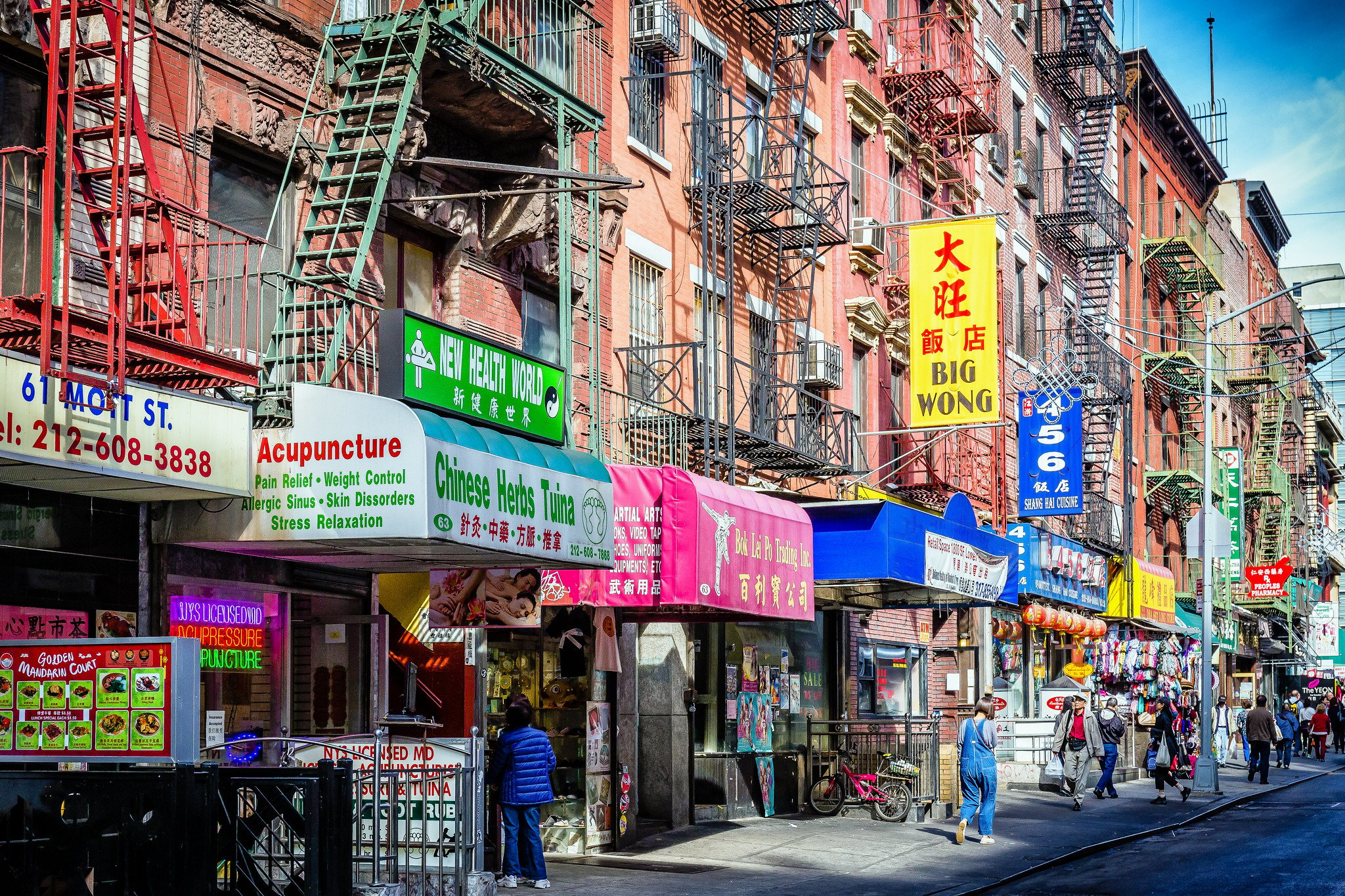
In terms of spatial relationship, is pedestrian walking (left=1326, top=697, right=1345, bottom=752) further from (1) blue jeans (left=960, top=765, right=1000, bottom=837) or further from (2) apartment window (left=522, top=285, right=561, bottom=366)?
(2) apartment window (left=522, top=285, right=561, bottom=366)

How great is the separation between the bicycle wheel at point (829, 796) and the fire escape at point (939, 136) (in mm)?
5460

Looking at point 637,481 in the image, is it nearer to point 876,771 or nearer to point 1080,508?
point 876,771

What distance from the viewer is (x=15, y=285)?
11.2 m

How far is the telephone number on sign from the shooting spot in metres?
10.1

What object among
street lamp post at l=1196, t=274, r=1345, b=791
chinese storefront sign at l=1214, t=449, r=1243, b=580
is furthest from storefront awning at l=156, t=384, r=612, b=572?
chinese storefront sign at l=1214, t=449, r=1243, b=580

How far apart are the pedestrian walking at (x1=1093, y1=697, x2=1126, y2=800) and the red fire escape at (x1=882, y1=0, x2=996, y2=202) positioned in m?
10.2

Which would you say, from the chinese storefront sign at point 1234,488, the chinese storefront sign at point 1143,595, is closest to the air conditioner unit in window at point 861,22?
the chinese storefront sign at point 1143,595

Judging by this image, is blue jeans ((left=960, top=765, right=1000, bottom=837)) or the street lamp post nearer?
blue jeans ((left=960, top=765, right=1000, bottom=837))

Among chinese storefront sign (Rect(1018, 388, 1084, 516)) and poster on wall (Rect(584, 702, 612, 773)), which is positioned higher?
chinese storefront sign (Rect(1018, 388, 1084, 516))

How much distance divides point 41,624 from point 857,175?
59.4 feet

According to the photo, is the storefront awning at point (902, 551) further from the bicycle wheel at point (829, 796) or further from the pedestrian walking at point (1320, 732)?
the pedestrian walking at point (1320, 732)

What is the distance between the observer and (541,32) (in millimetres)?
17078

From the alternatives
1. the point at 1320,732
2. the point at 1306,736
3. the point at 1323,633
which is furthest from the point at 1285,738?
the point at 1323,633

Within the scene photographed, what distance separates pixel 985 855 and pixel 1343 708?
4452 cm
